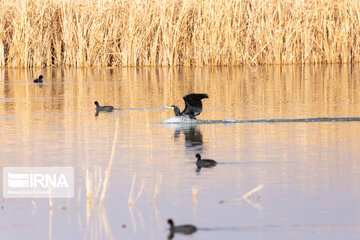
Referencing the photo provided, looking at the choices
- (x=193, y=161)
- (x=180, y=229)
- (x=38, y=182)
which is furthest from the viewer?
(x=193, y=161)

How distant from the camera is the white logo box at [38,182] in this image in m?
9.58

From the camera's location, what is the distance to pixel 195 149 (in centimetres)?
1279

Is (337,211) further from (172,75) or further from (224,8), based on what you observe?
(224,8)

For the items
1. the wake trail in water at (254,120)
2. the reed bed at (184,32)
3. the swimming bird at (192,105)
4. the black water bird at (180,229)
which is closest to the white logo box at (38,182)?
the black water bird at (180,229)

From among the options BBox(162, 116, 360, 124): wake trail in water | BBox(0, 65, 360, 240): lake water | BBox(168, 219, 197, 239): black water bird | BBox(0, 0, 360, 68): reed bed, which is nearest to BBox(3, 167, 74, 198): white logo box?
BBox(0, 65, 360, 240): lake water

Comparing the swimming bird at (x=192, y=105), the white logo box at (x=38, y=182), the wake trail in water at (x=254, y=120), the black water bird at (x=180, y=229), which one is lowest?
the black water bird at (x=180, y=229)

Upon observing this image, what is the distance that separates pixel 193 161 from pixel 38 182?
233 cm

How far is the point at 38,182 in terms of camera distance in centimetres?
1034

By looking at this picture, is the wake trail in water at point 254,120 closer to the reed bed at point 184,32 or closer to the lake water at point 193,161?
the lake water at point 193,161

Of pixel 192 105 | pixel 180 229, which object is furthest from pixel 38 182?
pixel 192 105

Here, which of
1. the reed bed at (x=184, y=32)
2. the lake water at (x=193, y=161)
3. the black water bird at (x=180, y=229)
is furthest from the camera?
the reed bed at (x=184, y=32)

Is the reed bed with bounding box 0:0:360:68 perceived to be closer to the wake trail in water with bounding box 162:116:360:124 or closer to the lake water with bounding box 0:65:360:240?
the lake water with bounding box 0:65:360:240

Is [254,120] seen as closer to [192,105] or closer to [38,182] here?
[192,105]

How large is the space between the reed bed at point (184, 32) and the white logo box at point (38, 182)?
22961mm
